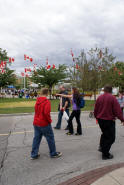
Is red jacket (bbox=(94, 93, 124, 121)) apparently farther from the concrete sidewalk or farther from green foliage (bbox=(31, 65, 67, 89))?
green foliage (bbox=(31, 65, 67, 89))

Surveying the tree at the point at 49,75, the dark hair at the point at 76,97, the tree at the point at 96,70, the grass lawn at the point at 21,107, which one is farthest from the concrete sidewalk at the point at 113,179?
the tree at the point at 49,75

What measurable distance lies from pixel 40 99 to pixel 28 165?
1.42 meters

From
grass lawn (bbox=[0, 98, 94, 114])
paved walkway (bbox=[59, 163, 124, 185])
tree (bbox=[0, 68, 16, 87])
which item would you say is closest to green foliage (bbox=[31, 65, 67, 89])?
tree (bbox=[0, 68, 16, 87])

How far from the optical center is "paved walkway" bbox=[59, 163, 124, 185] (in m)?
2.94

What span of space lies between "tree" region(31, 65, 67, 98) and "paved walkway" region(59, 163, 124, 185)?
2446cm

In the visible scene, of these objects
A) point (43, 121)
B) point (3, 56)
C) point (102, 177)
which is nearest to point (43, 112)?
point (43, 121)

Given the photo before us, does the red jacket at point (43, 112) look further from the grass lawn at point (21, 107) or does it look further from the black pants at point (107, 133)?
the grass lawn at point (21, 107)

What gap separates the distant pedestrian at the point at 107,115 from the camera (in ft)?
12.8

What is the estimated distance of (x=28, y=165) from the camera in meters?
3.75

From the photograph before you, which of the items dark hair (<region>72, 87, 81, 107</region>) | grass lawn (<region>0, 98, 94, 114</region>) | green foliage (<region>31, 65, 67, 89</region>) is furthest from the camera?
green foliage (<region>31, 65, 67, 89</region>)

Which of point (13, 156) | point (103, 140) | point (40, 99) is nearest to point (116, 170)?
point (103, 140)

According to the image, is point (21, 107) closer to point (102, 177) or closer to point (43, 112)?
point (43, 112)

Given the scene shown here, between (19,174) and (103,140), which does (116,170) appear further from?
(19,174)

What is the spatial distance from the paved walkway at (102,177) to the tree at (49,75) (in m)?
24.5
